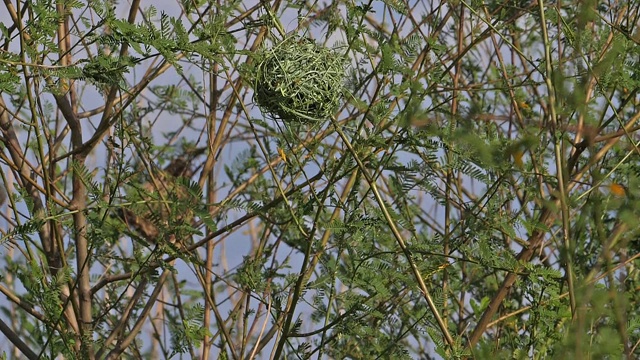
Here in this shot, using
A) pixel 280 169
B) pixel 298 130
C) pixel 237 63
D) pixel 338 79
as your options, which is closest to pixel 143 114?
pixel 280 169

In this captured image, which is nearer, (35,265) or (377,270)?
(377,270)

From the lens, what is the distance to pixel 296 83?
2301 millimetres

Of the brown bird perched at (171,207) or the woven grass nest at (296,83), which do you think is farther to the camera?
the brown bird perched at (171,207)

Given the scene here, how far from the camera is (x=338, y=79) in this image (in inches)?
95.1

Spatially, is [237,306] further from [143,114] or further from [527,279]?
[527,279]

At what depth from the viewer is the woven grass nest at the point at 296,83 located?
7.56 ft

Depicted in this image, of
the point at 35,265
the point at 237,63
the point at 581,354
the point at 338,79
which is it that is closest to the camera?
the point at 581,354

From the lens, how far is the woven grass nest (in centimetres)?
230

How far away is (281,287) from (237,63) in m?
0.90

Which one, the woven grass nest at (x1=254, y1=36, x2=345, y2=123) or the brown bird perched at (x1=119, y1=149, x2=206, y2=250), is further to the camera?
the brown bird perched at (x1=119, y1=149, x2=206, y2=250)

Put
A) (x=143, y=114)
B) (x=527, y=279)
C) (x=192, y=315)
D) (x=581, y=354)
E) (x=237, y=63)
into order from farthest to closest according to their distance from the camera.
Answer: (x=143, y=114) → (x=192, y=315) → (x=527, y=279) → (x=237, y=63) → (x=581, y=354)

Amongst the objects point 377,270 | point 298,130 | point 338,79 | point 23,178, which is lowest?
point 377,270

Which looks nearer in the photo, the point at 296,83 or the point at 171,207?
the point at 296,83

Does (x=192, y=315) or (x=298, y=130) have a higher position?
(x=298, y=130)
